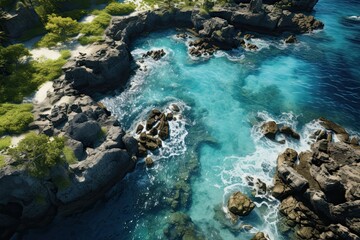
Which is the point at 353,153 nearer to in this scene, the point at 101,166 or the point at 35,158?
the point at 101,166

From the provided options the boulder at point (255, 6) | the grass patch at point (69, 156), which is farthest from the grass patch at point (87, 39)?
the boulder at point (255, 6)

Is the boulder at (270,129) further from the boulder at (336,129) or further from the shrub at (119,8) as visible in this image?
the shrub at (119,8)

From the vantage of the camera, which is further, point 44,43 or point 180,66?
point 180,66

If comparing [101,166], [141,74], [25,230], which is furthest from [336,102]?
[25,230]

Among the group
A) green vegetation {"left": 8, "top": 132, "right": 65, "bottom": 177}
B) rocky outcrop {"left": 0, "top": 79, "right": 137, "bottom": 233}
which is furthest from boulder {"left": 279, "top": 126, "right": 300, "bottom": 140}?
green vegetation {"left": 8, "top": 132, "right": 65, "bottom": 177}

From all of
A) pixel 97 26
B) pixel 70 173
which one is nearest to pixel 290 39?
pixel 97 26

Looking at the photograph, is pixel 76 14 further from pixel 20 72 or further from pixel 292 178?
pixel 292 178
